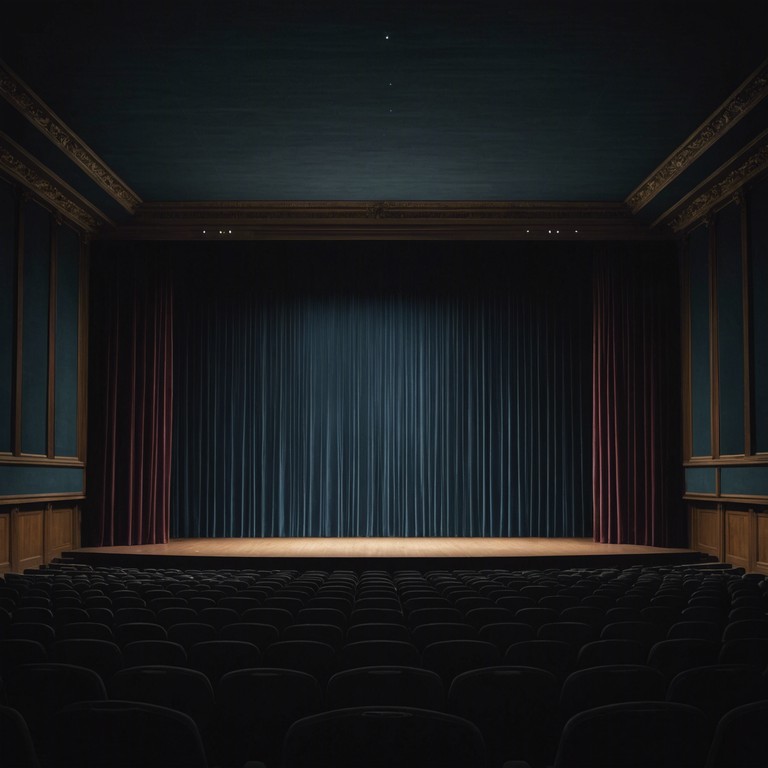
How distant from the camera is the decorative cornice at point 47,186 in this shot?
11008 millimetres

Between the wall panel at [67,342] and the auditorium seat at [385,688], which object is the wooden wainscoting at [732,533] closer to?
the auditorium seat at [385,688]

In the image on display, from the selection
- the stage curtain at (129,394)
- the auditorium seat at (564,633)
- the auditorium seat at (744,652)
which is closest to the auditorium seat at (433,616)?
the auditorium seat at (564,633)

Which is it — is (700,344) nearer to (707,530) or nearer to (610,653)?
(707,530)

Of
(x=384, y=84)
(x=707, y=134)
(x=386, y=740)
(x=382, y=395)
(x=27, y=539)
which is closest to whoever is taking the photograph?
(x=386, y=740)

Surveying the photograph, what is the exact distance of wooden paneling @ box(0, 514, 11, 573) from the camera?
11.0 meters

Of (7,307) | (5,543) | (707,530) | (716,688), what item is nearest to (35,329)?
(7,307)

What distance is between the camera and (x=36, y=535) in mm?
12211

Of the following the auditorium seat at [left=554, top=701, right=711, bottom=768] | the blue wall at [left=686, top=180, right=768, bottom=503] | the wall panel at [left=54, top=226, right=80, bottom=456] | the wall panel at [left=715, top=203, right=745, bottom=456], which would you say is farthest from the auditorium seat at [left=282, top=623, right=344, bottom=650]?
the wall panel at [left=54, top=226, right=80, bottom=456]

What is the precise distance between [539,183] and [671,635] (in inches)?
383

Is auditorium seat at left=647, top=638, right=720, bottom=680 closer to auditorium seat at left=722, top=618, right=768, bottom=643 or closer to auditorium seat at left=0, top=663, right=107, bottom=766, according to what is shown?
auditorium seat at left=722, top=618, right=768, bottom=643

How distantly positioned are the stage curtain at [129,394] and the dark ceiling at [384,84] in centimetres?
197

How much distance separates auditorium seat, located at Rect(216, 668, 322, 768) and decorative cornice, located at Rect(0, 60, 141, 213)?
26.6 ft

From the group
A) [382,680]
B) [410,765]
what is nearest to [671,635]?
[382,680]

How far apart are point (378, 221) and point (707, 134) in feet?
18.0
